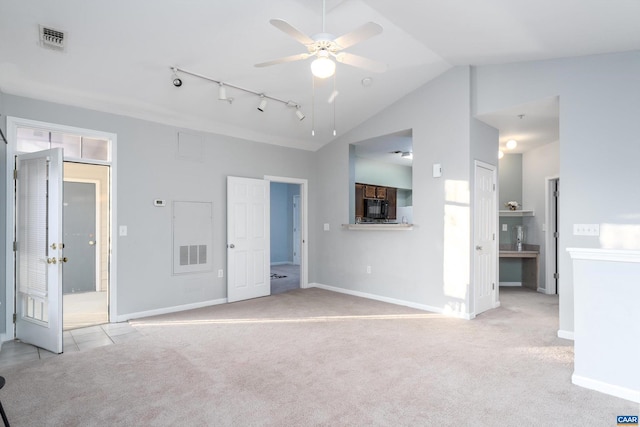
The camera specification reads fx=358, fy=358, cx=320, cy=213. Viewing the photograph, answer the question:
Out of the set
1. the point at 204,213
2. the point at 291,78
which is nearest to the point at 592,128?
the point at 291,78

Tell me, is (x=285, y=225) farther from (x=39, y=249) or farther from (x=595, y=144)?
(x=595, y=144)

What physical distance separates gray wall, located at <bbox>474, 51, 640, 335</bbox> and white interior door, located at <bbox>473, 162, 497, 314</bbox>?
1.05 meters

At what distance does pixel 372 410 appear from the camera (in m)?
2.36

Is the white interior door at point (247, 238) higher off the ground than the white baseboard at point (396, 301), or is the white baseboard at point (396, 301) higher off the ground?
the white interior door at point (247, 238)

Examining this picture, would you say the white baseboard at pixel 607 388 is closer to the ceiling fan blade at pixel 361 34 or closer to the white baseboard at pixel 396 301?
the white baseboard at pixel 396 301

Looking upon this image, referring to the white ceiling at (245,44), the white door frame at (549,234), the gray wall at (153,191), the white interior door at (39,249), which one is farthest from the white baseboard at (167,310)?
the white door frame at (549,234)

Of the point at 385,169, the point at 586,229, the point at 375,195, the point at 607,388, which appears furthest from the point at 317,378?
the point at 385,169

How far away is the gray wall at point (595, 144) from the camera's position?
3434 mm

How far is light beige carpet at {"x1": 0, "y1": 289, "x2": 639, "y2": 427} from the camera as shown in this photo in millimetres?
2301

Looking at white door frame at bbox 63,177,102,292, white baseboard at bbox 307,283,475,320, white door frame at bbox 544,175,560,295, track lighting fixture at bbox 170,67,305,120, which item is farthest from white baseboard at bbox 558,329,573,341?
white door frame at bbox 63,177,102,292

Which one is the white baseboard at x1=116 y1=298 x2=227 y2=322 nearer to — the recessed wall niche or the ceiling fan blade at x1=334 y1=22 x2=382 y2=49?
the recessed wall niche

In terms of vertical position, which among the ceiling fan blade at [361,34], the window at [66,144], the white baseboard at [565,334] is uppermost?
the ceiling fan blade at [361,34]

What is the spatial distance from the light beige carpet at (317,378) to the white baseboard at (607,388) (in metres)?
0.07

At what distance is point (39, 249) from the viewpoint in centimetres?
353
